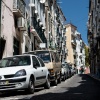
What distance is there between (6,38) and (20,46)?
595cm

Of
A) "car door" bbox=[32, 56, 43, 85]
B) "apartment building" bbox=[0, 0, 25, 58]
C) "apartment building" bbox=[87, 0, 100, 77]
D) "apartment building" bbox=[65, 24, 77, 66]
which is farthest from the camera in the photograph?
"apartment building" bbox=[65, 24, 77, 66]

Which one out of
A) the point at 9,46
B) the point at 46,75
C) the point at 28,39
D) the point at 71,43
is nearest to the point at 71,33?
the point at 71,43

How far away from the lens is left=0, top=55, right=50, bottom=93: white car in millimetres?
13391

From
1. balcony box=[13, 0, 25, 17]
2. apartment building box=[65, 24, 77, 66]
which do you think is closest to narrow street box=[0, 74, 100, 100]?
balcony box=[13, 0, 25, 17]

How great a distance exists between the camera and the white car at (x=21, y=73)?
1339 cm

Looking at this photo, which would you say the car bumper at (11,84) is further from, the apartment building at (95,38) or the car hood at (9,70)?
the apartment building at (95,38)

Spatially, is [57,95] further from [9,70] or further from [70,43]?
[70,43]

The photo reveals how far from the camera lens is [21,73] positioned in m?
13.6

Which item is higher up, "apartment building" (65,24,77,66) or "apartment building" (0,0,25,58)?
"apartment building" (65,24,77,66)

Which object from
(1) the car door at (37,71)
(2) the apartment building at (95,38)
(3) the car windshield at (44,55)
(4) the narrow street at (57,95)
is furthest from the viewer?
(2) the apartment building at (95,38)

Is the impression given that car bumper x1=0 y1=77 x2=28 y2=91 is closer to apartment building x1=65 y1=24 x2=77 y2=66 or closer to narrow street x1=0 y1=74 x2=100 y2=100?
narrow street x1=0 y1=74 x2=100 y2=100

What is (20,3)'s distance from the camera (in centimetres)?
2995

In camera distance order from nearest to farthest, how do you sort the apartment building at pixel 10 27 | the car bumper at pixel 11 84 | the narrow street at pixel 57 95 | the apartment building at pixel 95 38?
1. the narrow street at pixel 57 95
2. the car bumper at pixel 11 84
3. the apartment building at pixel 10 27
4. the apartment building at pixel 95 38

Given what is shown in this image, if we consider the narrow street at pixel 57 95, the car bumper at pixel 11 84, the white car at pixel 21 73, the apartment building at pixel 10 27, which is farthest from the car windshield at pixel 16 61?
the apartment building at pixel 10 27
